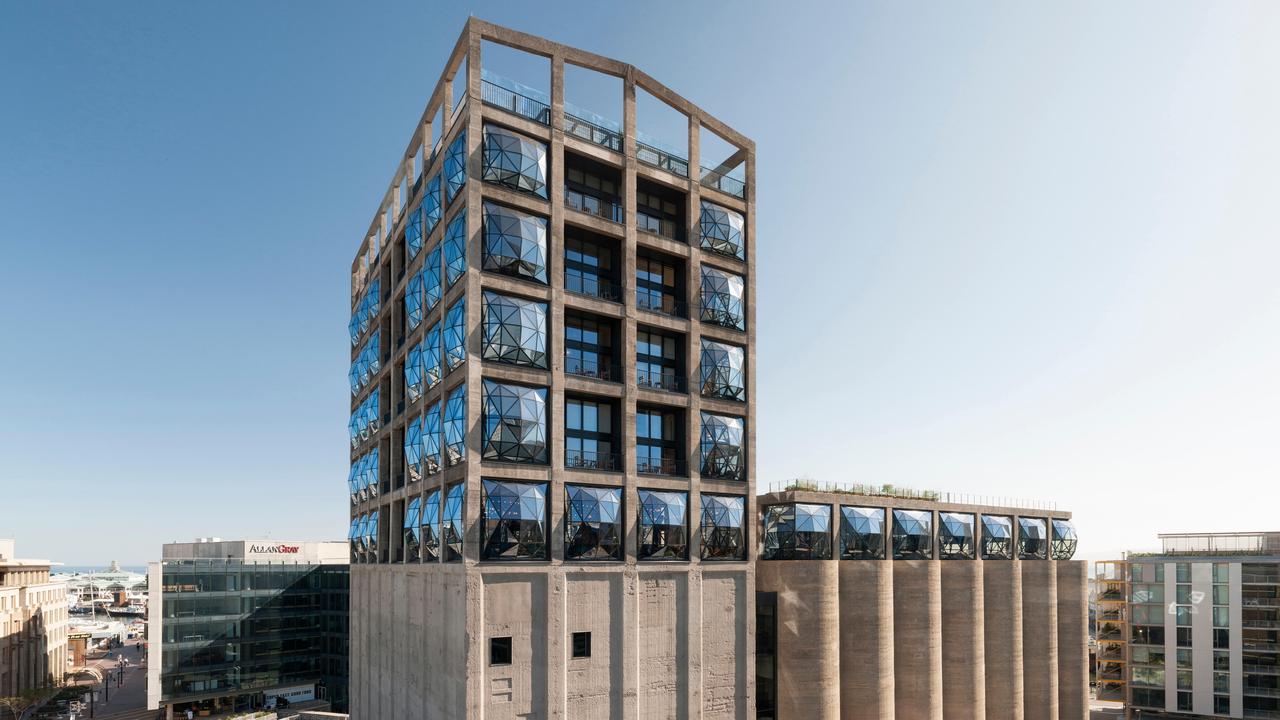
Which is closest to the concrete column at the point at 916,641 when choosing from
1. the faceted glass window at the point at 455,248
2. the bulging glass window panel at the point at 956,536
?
the bulging glass window panel at the point at 956,536

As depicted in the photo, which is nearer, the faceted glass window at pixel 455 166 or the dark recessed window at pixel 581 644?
the dark recessed window at pixel 581 644

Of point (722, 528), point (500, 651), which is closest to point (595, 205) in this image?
point (722, 528)

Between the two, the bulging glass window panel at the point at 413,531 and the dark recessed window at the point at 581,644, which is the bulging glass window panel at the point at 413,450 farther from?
the dark recessed window at the point at 581,644

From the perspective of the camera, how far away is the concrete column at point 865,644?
50.5m

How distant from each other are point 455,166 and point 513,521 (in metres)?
Result: 18.2

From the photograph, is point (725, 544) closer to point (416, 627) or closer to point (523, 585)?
point (523, 585)

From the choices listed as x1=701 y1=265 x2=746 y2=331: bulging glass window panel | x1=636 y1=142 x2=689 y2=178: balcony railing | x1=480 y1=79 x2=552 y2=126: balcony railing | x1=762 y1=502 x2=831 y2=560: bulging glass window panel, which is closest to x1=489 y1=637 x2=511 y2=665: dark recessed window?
x1=701 y1=265 x2=746 y2=331: bulging glass window panel

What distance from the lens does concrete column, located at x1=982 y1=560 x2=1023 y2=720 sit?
2404 inches

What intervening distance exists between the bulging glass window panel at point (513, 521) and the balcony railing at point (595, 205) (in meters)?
15.2

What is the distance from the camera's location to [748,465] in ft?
150

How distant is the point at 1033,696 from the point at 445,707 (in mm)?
51389

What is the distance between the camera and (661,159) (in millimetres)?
44875

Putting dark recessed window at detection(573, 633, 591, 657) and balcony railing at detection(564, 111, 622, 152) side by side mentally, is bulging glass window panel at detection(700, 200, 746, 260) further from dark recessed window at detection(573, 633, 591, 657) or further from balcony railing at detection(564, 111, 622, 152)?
dark recessed window at detection(573, 633, 591, 657)

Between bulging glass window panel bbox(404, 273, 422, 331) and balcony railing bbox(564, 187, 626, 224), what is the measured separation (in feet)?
36.6
